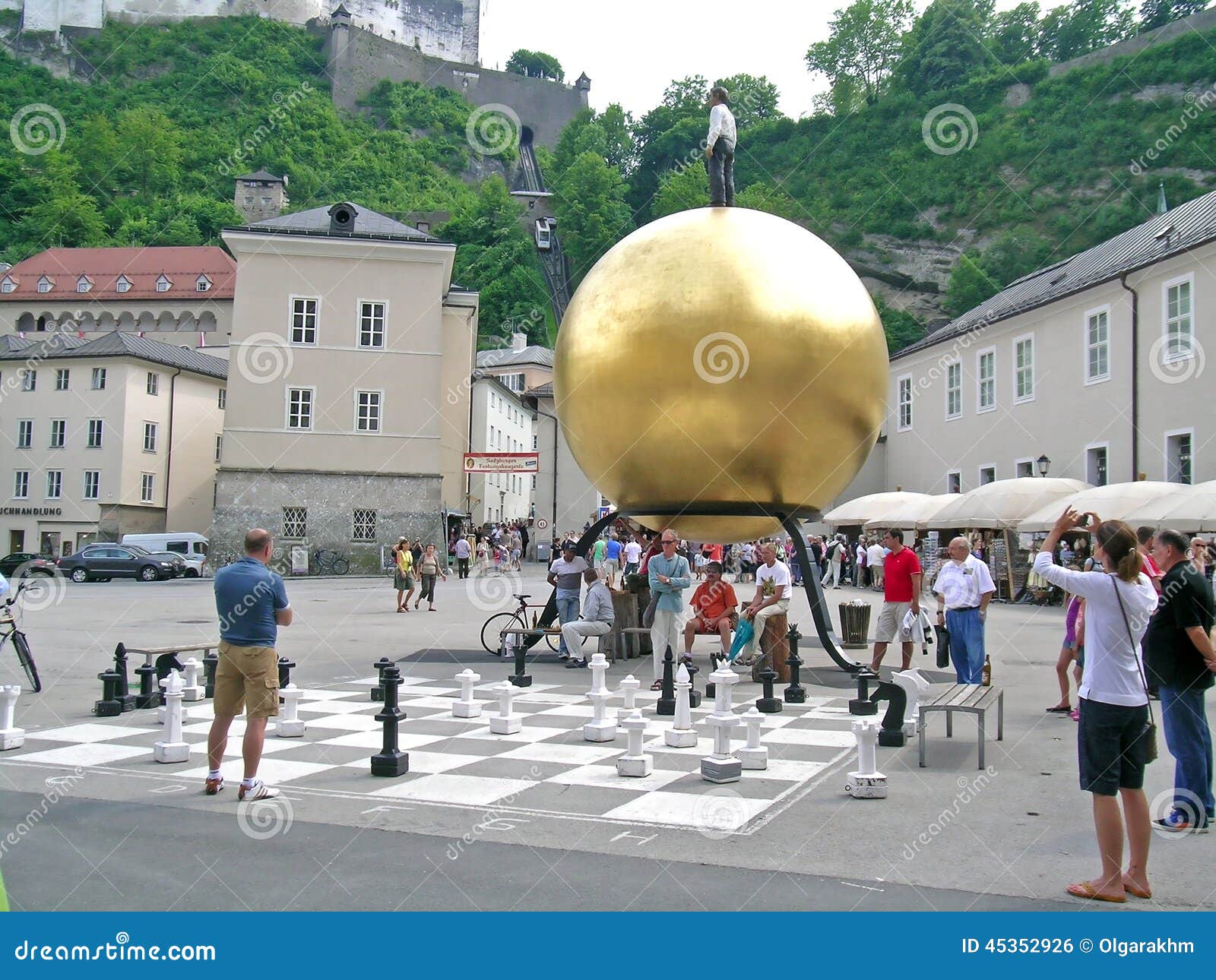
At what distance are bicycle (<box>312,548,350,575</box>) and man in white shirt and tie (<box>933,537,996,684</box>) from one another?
2889 centimetres

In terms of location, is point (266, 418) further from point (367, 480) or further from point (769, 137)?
point (769, 137)

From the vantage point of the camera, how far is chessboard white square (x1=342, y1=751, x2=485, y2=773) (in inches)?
305

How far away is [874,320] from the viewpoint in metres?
11.4

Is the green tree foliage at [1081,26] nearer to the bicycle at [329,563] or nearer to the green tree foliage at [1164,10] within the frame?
the green tree foliage at [1164,10]

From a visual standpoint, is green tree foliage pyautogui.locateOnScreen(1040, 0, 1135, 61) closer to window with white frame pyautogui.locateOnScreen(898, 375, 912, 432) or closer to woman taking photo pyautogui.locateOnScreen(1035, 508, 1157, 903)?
window with white frame pyautogui.locateOnScreen(898, 375, 912, 432)

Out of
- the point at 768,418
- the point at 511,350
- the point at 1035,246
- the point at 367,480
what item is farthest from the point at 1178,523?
the point at 511,350

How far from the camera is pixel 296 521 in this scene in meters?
36.7

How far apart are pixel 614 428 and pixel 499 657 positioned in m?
4.45

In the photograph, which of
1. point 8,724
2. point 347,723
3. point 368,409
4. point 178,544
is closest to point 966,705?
point 347,723

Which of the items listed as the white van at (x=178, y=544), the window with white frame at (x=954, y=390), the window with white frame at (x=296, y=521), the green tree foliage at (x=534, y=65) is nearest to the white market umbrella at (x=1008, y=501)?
the window with white frame at (x=954, y=390)

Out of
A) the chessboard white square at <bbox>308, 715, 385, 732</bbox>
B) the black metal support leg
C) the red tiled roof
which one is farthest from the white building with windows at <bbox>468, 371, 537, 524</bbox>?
the chessboard white square at <bbox>308, 715, 385, 732</bbox>

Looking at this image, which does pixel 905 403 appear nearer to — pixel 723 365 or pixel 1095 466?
pixel 1095 466

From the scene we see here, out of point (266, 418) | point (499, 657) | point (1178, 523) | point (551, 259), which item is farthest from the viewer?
point (551, 259)

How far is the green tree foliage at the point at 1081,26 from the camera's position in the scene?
8994cm
